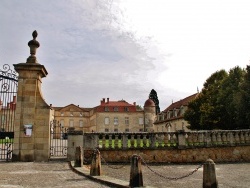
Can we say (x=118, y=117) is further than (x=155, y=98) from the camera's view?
No

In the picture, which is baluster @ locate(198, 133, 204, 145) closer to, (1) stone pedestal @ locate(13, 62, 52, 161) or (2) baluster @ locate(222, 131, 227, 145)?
(2) baluster @ locate(222, 131, 227, 145)

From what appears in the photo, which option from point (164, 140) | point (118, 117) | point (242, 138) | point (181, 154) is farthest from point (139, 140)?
point (118, 117)

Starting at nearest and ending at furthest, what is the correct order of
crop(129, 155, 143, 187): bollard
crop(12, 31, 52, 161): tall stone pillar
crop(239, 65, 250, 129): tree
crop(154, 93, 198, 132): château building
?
crop(129, 155, 143, 187): bollard, crop(12, 31, 52, 161): tall stone pillar, crop(239, 65, 250, 129): tree, crop(154, 93, 198, 132): château building

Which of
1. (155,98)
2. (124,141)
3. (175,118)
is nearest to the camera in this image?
(124,141)

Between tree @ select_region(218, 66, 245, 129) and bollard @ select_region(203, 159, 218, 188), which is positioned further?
tree @ select_region(218, 66, 245, 129)

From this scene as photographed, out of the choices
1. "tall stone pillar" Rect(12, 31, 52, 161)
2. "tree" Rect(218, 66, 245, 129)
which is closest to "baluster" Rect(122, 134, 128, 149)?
"tall stone pillar" Rect(12, 31, 52, 161)

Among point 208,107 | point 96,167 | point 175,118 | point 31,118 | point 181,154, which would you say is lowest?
point 181,154

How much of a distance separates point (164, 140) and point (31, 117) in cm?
619

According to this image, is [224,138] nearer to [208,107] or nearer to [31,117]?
[31,117]

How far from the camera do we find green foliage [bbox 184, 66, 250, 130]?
25375 mm

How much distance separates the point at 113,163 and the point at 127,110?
205 feet

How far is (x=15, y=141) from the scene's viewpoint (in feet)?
38.3

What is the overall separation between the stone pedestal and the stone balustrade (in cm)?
186

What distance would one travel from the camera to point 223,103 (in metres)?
30.8
